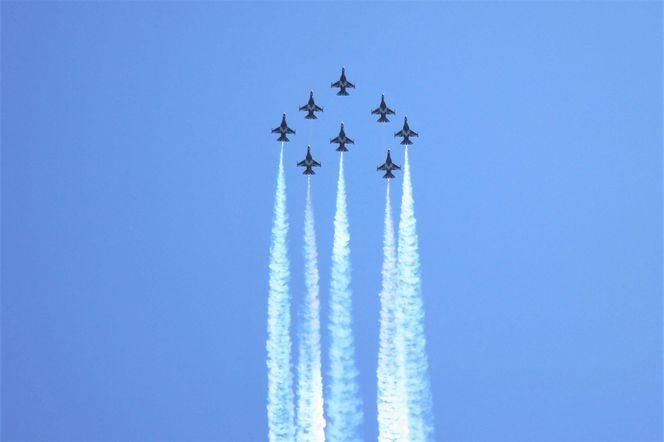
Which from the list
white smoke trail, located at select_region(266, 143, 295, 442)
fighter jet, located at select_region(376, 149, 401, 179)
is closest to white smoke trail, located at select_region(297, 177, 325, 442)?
white smoke trail, located at select_region(266, 143, 295, 442)

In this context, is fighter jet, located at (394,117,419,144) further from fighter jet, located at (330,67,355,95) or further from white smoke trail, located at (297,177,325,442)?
white smoke trail, located at (297,177,325,442)

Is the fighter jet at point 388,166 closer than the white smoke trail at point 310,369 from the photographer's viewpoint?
No

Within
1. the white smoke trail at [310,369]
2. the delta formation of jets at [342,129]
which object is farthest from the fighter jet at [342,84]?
the white smoke trail at [310,369]

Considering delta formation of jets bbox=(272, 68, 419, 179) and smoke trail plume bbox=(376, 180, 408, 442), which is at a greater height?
delta formation of jets bbox=(272, 68, 419, 179)

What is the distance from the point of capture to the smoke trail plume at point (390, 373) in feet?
95.4

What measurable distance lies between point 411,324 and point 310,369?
320cm

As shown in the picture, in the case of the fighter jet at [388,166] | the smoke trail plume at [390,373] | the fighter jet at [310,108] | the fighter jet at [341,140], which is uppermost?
the fighter jet at [310,108]

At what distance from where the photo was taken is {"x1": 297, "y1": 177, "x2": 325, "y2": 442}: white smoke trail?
29469mm

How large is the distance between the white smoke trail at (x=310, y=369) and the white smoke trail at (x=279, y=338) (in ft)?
1.05

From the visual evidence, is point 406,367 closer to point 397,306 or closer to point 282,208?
point 397,306

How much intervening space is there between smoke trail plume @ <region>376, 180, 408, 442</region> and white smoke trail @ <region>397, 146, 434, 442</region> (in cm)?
19

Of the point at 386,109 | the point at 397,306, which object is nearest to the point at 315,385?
the point at 397,306

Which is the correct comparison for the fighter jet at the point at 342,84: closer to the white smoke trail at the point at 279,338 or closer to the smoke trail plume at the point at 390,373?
the white smoke trail at the point at 279,338

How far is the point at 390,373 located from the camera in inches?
1169
